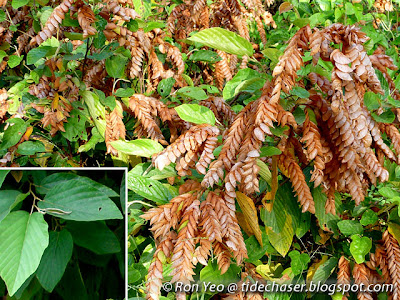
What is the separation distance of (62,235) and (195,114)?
0.44 metres

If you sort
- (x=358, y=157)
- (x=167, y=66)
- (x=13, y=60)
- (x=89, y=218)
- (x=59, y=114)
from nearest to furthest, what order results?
(x=89, y=218)
(x=358, y=157)
(x=59, y=114)
(x=13, y=60)
(x=167, y=66)

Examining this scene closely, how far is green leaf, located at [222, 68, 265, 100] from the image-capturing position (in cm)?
102

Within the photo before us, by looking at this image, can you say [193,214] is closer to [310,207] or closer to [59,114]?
[310,207]

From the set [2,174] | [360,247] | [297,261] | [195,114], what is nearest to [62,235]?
[2,174]

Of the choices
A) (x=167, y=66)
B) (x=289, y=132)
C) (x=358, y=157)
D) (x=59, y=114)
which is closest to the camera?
(x=358, y=157)

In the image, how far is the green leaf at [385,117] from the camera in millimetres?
975

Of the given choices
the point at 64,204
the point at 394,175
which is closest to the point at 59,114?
the point at 64,204

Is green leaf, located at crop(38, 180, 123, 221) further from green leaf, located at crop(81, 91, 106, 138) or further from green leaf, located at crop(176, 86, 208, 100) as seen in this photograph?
green leaf, located at crop(176, 86, 208, 100)

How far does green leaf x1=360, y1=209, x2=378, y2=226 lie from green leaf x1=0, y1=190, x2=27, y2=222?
85 centimetres

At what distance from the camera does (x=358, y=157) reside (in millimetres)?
860

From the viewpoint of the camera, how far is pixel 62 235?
2.71 ft

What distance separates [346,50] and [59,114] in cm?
81

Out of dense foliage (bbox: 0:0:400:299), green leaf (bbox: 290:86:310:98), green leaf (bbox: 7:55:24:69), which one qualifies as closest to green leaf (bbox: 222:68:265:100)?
dense foliage (bbox: 0:0:400:299)

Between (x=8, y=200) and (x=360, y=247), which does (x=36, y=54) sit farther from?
(x=360, y=247)
